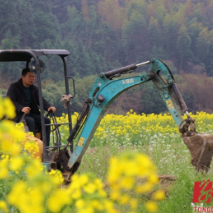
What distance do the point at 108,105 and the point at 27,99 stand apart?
1.37m

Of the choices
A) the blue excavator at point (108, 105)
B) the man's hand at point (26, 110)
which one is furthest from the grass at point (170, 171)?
the man's hand at point (26, 110)

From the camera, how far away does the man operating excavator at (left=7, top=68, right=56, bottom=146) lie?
6703 millimetres

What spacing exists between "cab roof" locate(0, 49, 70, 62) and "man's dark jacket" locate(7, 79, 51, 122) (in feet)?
1.60

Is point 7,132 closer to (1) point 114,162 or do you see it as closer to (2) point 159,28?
(1) point 114,162

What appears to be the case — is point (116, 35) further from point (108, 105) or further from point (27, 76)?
point (108, 105)

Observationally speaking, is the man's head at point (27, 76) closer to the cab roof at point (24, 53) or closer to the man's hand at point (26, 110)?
the cab roof at point (24, 53)

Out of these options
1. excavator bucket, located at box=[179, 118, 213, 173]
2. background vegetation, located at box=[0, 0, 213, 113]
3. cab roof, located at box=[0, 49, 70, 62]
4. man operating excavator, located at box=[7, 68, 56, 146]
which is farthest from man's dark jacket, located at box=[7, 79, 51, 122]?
background vegetation, located at box=[0, 0, 213, 113]

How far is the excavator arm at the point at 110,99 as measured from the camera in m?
5.85

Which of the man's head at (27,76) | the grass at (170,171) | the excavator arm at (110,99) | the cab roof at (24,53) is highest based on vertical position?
the cab roof at (24,53)

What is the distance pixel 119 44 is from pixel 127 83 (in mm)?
56467

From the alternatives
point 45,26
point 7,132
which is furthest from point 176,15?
point 7,132

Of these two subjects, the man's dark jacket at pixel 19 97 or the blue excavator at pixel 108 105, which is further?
the man's dark jacket at pixel 19 97

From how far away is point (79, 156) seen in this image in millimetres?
6613

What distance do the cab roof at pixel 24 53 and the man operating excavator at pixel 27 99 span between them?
0.39m
